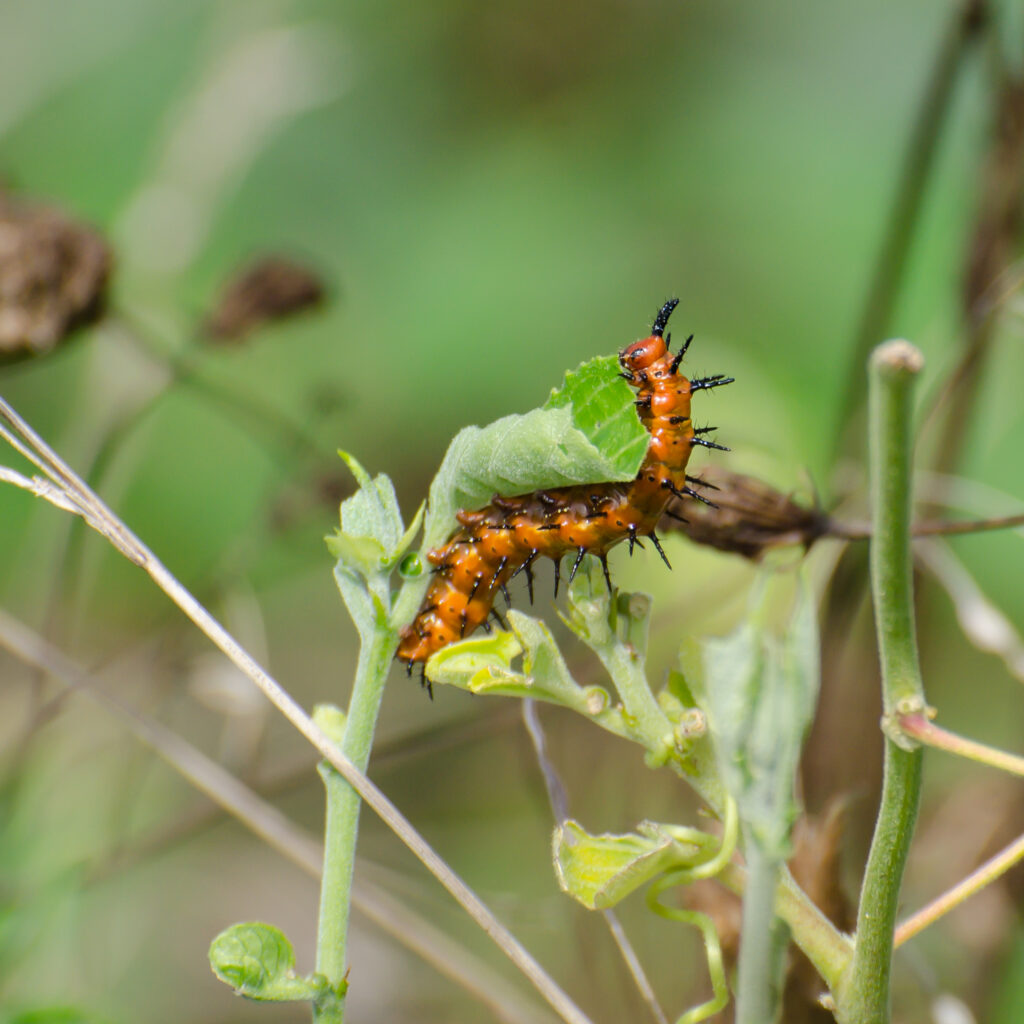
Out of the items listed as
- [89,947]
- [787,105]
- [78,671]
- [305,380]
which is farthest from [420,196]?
[89,947]

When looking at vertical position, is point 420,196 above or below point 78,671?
above

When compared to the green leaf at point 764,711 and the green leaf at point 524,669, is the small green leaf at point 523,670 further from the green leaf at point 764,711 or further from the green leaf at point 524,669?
the green leaf at point 764,711

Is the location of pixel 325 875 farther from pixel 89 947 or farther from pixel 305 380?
pixel 305 380

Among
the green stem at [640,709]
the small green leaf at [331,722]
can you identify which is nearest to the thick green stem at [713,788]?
the green stem at [640,709]

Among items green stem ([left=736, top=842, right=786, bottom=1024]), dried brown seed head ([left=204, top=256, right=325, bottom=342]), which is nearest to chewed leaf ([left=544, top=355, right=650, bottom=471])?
green stem ([left=736, top=842, right=786, bottom=1024])

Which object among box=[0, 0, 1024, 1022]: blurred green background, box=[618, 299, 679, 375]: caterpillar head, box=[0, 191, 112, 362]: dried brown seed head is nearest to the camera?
box=[618, 299, 679, 375]: caterpillar head

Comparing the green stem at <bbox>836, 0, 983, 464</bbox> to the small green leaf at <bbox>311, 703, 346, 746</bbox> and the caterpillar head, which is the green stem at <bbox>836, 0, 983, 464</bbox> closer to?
the caterpillar head
